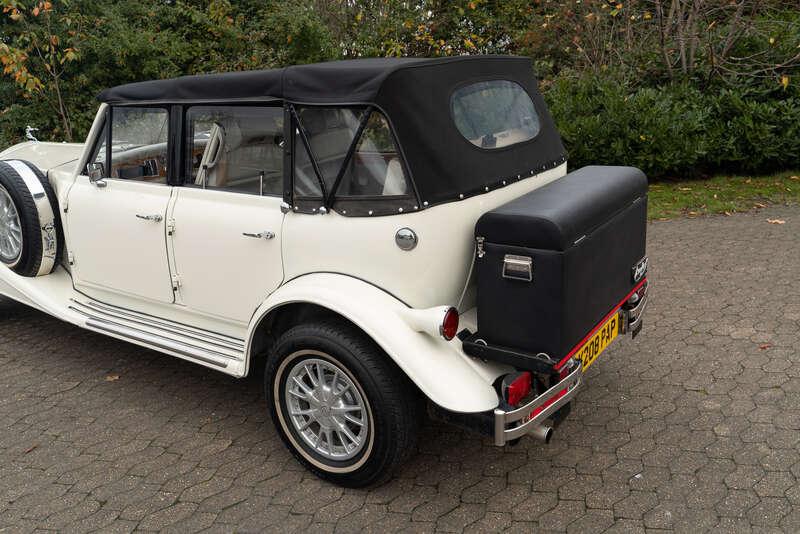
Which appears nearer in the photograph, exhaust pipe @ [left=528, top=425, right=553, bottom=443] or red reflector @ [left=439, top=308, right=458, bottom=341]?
red reflector @ [left=439, top=308, right=458, bottom=341]

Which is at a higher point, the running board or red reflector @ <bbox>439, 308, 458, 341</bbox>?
red reflector @ <bbox>439, 308, 458, 341</bbox>

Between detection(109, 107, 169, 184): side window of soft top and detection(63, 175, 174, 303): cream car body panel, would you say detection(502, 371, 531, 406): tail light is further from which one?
detection(109, 107, 169, 184): side window of soft top

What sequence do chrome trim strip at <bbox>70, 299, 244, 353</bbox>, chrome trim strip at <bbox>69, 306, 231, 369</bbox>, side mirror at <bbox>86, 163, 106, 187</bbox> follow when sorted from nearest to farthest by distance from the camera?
1. chrome trim strip at <bbox>69, 306, 231, 369</bbox>
2. chrome trim strip at <bbox>70, 299, 244, 353</bbox>
3. side mirror at <bbox>86, 163, 106, 187</bbox>

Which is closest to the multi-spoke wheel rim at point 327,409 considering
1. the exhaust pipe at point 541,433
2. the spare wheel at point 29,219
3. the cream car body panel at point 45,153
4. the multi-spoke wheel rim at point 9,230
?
the exhaust pipe at point 541,433

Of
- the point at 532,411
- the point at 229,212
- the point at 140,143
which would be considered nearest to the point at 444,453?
the point at 532,411

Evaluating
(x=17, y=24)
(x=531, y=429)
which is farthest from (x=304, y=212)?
(x=17, y=24)

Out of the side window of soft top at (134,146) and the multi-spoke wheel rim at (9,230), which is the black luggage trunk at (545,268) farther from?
the multi-spoke wheel rim at (9,230)

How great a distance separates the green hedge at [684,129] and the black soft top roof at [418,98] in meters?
5.34

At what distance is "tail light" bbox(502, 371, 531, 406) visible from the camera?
312 centimetres

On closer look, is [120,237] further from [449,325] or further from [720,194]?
[720,194]

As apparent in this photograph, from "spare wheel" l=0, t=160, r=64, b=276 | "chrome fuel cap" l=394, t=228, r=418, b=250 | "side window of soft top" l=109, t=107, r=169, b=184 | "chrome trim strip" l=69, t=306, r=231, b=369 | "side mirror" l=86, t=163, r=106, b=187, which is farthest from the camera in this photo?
"spare wheel" l=0, t=160, r=64, b=276

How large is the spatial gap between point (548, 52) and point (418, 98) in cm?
860

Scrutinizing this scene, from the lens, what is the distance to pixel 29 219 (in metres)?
4.74

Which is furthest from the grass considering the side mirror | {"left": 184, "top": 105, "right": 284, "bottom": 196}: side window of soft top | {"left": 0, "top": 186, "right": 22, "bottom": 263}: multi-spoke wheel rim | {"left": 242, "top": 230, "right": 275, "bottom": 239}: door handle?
{"left": 0, "top": 186, "right": 22, "bottom": 263}: multi-spoke wheel rim
